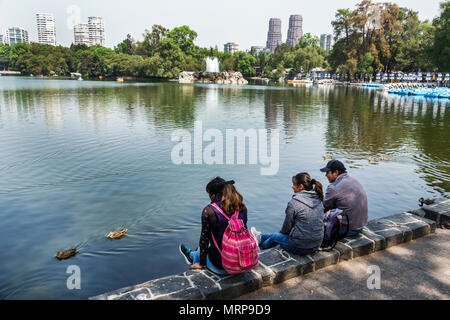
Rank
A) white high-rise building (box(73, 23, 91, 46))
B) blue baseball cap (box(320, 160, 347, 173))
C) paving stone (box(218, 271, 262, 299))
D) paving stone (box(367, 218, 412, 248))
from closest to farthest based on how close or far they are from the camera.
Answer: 1. paving stone (box(218, 271, 262, 299))
2. blue baseball cap (box(320, 160, 347, 173))
3. paving stone (box(367, 218, 412, 248))
4. white high-rise building (box(73, 23, 91, 46))

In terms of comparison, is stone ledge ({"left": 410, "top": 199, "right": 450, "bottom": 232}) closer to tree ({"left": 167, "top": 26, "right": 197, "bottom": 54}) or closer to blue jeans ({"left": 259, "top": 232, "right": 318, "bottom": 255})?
blue jeans ({"left": 259, "top": 232, "right": 318, "bottom": 255})

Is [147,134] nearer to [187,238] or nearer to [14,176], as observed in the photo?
[14,176]

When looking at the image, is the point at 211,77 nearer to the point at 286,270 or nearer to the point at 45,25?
the point at 286,270

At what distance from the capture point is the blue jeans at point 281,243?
5035 mm

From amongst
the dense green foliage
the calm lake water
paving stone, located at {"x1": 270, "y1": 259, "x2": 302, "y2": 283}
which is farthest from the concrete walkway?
the dense green foliage

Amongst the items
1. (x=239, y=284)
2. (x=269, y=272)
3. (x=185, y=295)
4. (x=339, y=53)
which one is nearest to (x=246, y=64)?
(x=339, y=53)

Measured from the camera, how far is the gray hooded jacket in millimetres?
4824

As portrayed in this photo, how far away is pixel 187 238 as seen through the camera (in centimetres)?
770

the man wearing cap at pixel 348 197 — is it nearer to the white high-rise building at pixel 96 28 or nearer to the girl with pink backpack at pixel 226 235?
the girl with pink backpack at pixel 226 235

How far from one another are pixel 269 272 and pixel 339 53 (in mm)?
97469

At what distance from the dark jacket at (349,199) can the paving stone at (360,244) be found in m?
0.19

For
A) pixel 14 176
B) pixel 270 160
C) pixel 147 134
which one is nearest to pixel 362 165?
pixel 270 160
